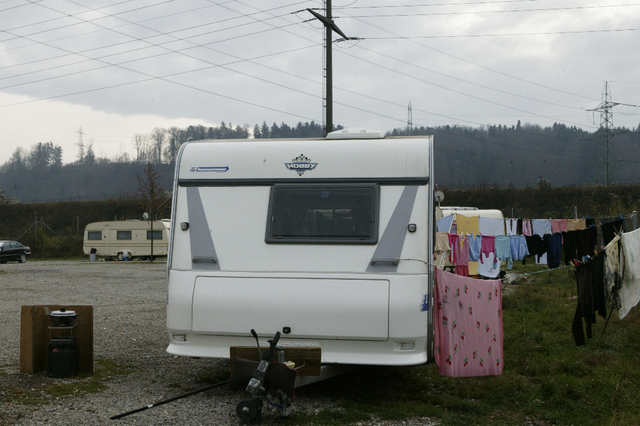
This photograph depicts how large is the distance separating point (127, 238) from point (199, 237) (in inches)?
1381

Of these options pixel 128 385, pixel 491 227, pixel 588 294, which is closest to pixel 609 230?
pixel 588 294

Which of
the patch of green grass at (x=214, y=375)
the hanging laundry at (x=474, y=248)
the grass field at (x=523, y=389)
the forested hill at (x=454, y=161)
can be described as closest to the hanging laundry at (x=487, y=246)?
the hanging laundry at (x=474, y=248)

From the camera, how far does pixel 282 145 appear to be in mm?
7043

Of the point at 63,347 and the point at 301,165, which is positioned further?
the point at 63,347

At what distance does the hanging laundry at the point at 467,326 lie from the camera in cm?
666

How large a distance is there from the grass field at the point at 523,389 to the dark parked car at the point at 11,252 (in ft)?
103

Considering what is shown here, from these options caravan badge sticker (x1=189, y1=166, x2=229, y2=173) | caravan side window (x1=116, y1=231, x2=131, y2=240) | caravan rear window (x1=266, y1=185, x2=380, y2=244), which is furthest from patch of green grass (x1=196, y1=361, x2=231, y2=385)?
caravan side window (x1=116, y1=231, x2=131, y2=240)

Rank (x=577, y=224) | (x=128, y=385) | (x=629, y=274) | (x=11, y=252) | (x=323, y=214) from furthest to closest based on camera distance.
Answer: (x=11, y=252), (x=577, y=224), (x=629, y=274), (x=128, y=385), (x=323, y=214)

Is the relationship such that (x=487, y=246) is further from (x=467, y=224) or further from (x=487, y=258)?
(x=467, y=224)

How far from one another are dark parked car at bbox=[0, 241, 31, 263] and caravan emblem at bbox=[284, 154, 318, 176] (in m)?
32.0

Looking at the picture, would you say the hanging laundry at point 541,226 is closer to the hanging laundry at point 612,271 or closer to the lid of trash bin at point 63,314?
the hanging laundry at point 612,271

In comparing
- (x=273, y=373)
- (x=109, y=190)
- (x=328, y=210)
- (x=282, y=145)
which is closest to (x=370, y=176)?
(x=328, y=210)

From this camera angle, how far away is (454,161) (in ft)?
338

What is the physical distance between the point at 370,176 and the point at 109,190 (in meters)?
110
